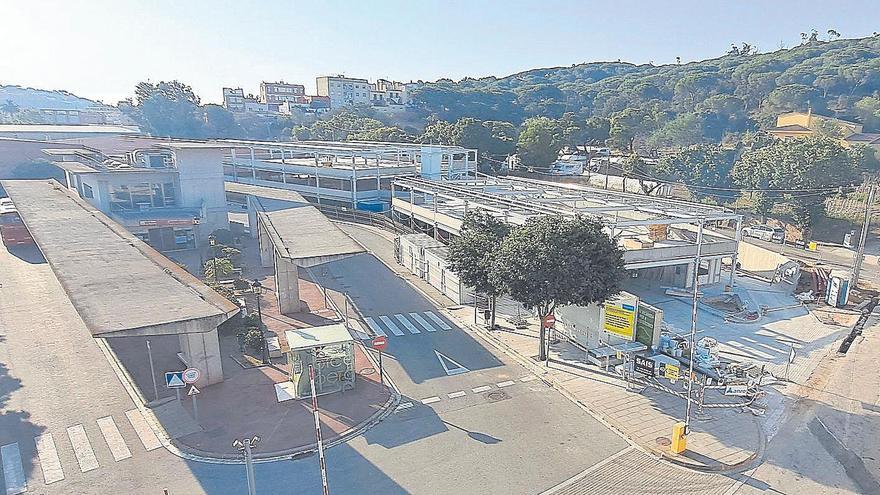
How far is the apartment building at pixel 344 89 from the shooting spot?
479 feet

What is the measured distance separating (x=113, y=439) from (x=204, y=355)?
3.60 m

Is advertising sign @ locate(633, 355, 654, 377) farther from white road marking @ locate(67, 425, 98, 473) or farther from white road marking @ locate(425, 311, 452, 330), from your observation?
white road marking @ locate(67, 425, 98, 473)

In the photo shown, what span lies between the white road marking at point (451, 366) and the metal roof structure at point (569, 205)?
463 inches

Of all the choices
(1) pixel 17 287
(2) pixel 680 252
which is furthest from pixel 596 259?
(1) pixel 17 287

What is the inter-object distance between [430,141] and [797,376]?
6374cm

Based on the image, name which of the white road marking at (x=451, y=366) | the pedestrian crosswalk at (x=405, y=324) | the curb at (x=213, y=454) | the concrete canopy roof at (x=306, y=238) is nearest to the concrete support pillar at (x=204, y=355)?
the curb at (x=213, y=454)

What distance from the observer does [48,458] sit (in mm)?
14203

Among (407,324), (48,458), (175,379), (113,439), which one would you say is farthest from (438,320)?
(48,458)

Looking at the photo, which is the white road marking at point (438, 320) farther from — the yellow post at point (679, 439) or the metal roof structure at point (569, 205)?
the yellow post at point (679, 439)

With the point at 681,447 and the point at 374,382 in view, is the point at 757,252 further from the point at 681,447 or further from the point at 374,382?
the point at 374,382

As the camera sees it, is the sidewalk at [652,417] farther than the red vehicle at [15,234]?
No

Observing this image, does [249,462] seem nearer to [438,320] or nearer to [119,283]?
[119,283]

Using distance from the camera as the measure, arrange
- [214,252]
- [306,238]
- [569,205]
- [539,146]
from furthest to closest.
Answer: [539,146], [214,252], [569,205], [306,238]

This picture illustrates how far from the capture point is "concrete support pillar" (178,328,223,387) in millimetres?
17438
